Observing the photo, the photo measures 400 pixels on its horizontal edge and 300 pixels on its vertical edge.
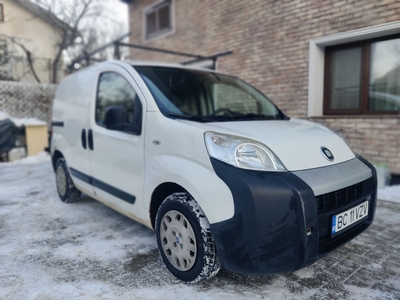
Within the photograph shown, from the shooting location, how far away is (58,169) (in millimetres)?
4137

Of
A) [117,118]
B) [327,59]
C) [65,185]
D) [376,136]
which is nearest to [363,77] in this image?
[327,59]

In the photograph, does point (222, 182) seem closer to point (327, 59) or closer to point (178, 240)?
point (178, 240)

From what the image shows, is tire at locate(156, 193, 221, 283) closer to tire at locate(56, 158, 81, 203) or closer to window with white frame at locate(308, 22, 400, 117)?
tire at locate(56, 158, 81, 203)

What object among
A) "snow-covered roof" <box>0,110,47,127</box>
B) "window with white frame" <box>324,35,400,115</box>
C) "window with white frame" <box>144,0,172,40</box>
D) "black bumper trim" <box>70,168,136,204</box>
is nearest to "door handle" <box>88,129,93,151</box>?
"black bumper trim" <box>70,168,136,204</box>

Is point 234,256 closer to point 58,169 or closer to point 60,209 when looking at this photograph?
point 60,209

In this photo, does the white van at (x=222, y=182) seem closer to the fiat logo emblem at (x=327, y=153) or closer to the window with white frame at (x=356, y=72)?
the fiat logo emblem at (x=327, y=153)

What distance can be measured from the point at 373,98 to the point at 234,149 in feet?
13.2

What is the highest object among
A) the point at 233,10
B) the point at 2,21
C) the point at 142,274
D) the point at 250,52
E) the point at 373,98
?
the point at 233,10

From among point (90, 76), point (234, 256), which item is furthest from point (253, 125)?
point (90, 76)

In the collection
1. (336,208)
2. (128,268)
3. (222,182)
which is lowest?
(128,268)

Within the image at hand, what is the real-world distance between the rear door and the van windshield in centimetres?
21

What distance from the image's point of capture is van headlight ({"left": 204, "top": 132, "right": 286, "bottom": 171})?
6.12 feet

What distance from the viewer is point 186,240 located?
2.06 metres

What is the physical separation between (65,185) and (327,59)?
473 cm
